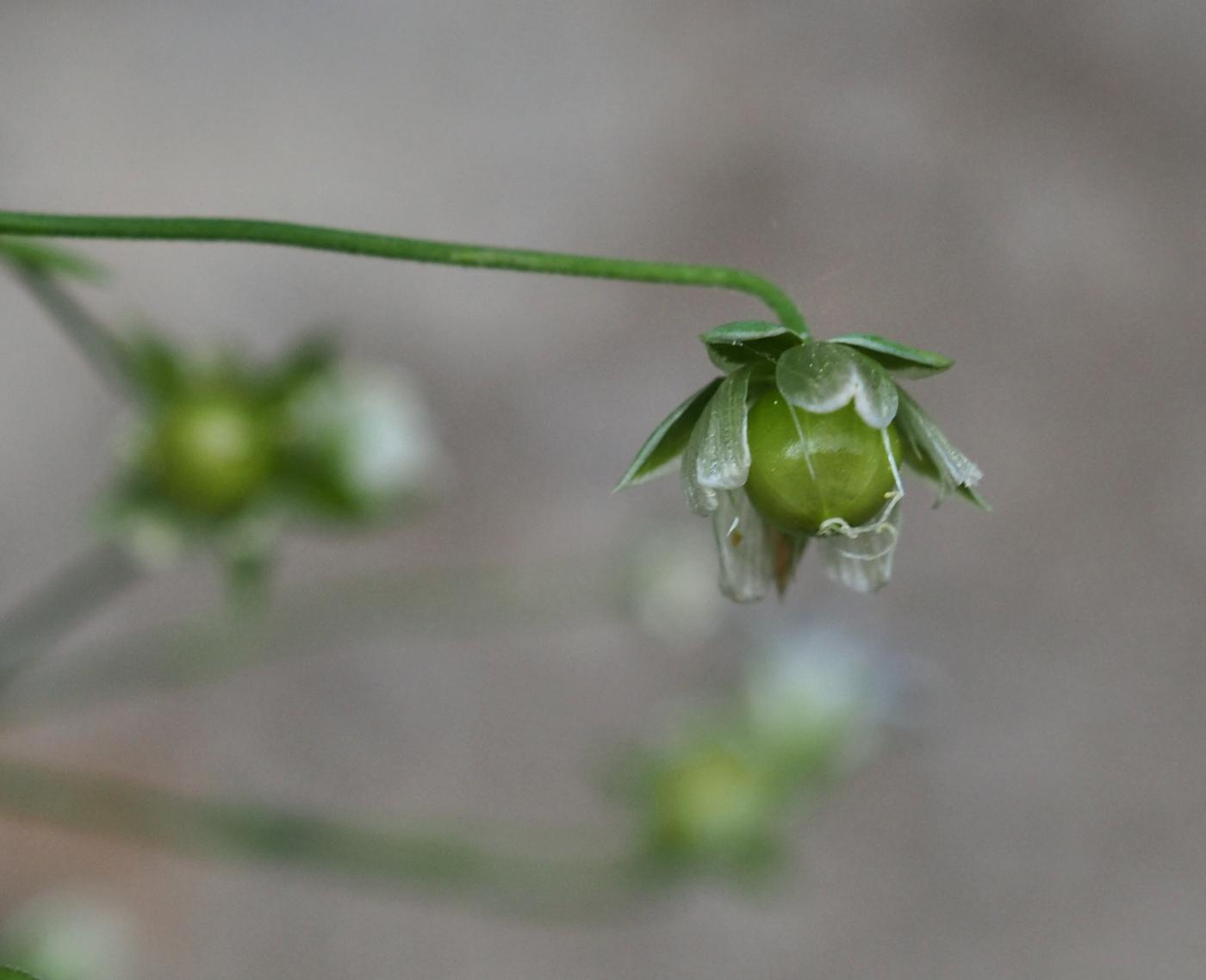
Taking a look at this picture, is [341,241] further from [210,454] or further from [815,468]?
[210,454]

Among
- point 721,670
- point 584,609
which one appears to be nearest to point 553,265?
point 584,609

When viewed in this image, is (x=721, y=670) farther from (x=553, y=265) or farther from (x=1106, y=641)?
(x=553, y=265)

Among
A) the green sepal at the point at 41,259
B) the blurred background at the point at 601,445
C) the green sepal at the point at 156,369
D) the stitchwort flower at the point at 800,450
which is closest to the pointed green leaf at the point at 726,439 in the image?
the stitchwort flower at the point at 800,450

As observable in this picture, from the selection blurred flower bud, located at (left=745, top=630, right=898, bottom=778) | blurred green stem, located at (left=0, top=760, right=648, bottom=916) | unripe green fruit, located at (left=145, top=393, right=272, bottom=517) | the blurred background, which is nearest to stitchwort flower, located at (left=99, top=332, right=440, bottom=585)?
unripe green fruit, located at (left=145, top=393, right=272, bottom=517)

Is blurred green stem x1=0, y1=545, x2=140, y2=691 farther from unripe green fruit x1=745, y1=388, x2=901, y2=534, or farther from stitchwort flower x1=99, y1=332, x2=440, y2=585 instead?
unripe green fruit x1=745, y1=388, x2=901, y2=534

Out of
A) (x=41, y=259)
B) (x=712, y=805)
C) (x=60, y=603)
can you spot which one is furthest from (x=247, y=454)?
(x=60, y=603)

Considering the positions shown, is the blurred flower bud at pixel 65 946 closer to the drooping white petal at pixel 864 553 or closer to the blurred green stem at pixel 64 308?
the blurred green stem at pixel 64 308
